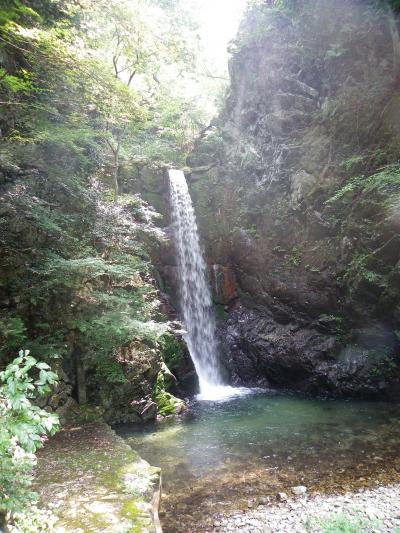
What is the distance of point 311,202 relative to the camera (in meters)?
12.2

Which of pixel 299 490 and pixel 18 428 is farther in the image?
pixel 299 490

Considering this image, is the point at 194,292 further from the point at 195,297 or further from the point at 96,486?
the point at 96,486

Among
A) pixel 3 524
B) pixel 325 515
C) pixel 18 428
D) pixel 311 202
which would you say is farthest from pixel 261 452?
pixel 311 202

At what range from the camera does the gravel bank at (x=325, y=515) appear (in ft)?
14.2

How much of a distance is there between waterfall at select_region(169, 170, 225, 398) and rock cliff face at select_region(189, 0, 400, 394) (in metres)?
0.51

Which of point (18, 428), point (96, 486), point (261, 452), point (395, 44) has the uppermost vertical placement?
point (395, 44)

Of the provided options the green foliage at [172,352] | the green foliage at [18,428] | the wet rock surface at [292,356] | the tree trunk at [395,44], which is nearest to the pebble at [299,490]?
the green foliage at [18,428]

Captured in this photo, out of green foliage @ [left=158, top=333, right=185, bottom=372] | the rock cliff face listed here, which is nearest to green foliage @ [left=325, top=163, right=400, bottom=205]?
the rock cliff face

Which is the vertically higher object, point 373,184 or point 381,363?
point 373,184

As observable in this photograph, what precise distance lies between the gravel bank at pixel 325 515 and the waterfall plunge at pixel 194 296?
6.79 m

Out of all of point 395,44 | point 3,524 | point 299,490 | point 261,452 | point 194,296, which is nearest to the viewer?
point 3,524

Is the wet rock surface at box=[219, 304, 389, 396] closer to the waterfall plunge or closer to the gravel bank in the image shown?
the waterfall plunge

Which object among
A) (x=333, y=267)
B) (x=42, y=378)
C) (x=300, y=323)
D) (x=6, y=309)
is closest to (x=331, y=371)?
(x=300, y=323)

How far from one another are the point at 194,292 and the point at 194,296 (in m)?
0.17
